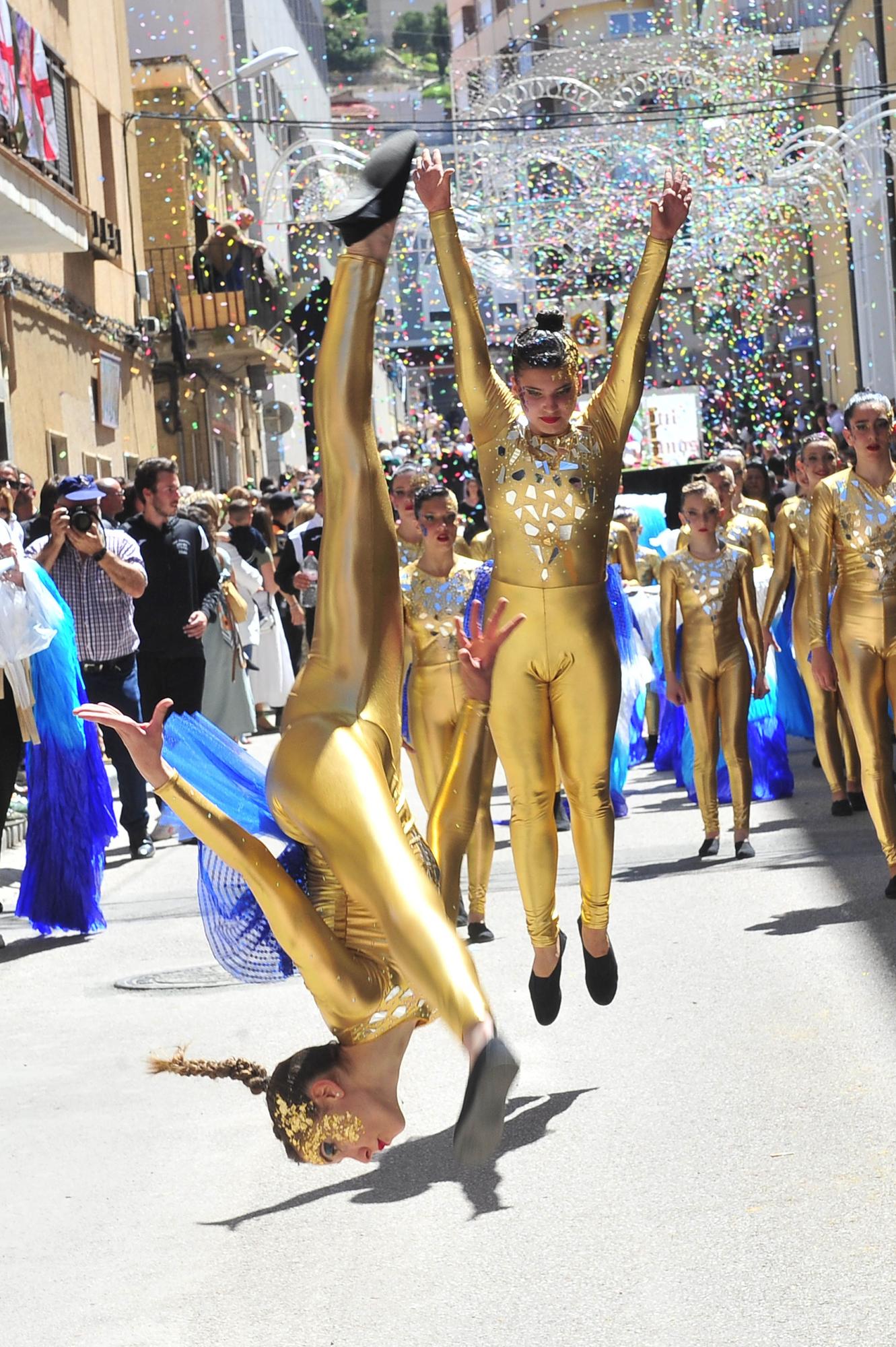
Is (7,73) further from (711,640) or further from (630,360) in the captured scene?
(630,360)

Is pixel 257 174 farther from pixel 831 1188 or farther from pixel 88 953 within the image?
pixel 831 1188

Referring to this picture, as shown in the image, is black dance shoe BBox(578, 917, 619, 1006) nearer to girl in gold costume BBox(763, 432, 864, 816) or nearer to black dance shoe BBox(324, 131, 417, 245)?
black dance shoe BBox(324, 131, 417, 245)

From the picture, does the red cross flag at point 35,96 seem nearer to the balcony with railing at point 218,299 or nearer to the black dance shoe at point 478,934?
the balcony with railing at point 218,299

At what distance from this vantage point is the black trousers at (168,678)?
11.5 metres

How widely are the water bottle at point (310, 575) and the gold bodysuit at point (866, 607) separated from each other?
319 centimetres

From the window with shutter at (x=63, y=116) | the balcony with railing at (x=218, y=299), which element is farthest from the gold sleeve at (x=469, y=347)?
the balcony with railing at (x=218, y=299)

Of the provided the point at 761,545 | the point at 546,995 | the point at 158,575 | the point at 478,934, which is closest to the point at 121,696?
the point at 158,575

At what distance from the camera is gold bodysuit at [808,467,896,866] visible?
8273mm

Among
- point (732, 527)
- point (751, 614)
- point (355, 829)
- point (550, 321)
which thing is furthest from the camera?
point (732, 527)

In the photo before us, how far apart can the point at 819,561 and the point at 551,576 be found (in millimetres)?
3119

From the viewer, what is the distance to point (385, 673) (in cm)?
450

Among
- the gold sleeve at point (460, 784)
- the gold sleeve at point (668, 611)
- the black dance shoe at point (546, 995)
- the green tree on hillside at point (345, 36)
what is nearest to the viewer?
the gold sleeve at point (460, 784)

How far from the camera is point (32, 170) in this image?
16250 mm

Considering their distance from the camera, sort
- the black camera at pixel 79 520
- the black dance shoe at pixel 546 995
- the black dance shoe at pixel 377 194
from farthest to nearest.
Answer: the black camera at pixel 79 520
the black dance shoe at pixel 546 995
the black dance shoe at pixel 377 194
